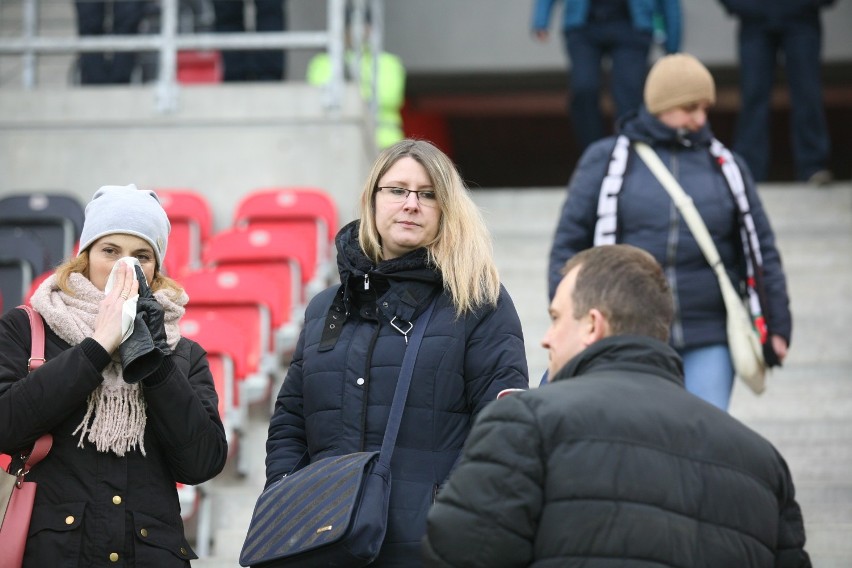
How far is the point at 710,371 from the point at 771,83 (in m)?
4.38

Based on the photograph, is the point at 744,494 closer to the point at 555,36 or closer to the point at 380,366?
the point at 380,366

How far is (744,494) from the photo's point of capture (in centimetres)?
272

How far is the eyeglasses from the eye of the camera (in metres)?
3.72

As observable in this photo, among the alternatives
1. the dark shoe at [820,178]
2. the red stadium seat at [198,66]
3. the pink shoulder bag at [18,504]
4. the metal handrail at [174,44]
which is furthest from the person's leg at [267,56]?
the pink shoulder bag at [18,504]

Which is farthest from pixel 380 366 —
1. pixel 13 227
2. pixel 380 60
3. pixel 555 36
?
pixel 555 36

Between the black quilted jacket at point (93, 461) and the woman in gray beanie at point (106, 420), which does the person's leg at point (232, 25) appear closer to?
the woman in gray beanie at point (106, 420)

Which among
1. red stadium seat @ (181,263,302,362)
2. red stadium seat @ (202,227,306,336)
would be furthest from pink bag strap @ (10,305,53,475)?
red stadium seat @ (202,227,306,336)

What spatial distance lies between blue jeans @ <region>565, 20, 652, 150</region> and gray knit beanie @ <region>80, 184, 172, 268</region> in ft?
17.3

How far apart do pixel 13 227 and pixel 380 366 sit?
5.04 m

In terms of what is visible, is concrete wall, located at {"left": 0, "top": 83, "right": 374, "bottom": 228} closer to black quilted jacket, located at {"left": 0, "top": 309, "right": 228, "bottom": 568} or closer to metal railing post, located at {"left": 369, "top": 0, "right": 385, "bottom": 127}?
metal railing post, located at {"left": 369, "top": 0, "right": 385, "bottom": 127}

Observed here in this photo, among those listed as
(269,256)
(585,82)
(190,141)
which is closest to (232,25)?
(190,141)

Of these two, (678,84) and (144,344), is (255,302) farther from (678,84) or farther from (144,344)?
(144,344)

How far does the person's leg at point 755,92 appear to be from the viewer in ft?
29.5

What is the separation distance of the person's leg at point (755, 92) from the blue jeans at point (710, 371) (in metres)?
4.10
